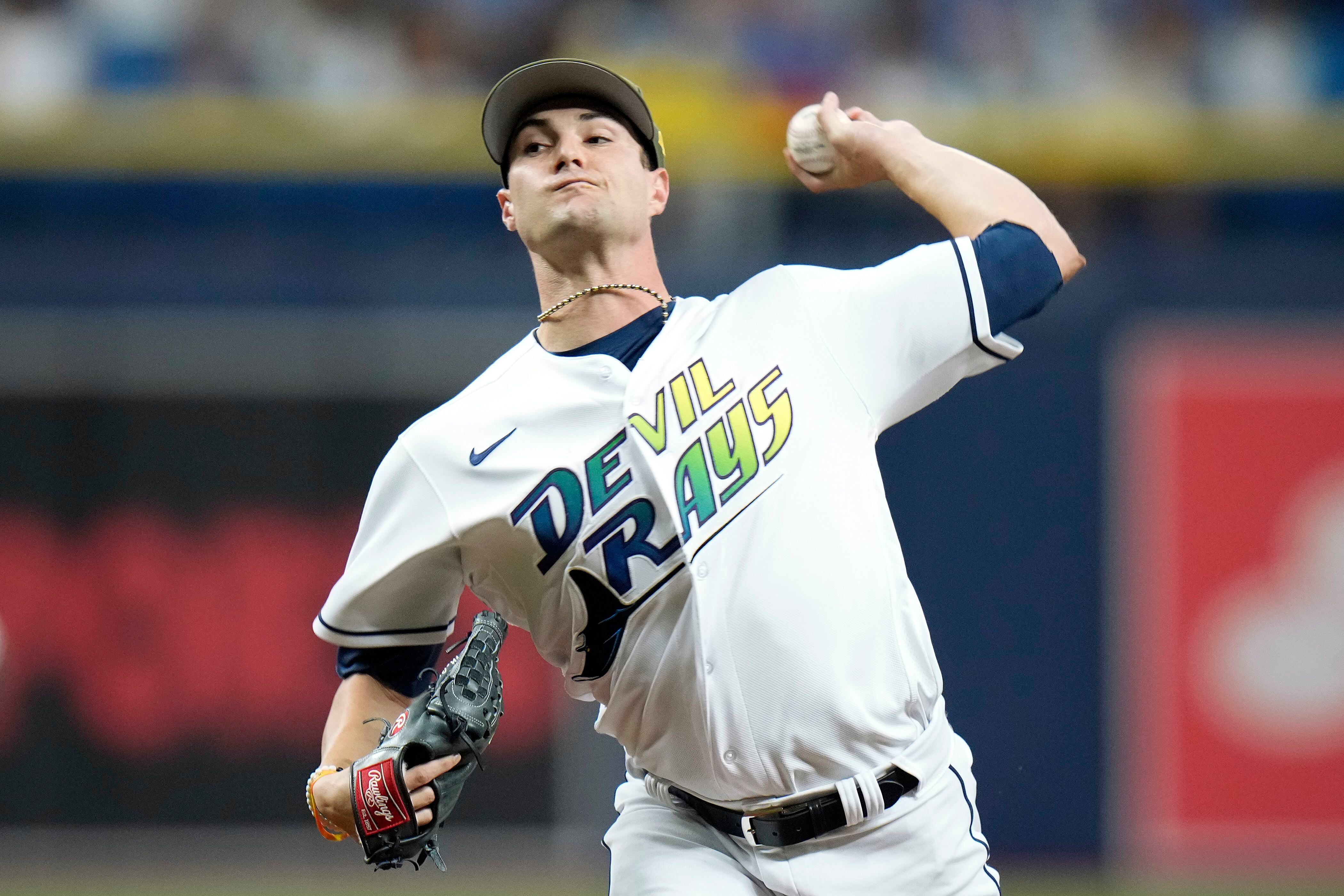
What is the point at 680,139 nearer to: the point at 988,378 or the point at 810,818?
the point at 988,378

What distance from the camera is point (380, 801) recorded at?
2.83m

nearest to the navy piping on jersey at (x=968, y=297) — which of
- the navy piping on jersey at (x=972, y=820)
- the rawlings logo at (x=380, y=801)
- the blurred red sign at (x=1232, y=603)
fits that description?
the navy piping on jersey at (x=972, y=820)

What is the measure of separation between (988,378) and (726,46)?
218 centimetres

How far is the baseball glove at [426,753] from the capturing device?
2.83 m

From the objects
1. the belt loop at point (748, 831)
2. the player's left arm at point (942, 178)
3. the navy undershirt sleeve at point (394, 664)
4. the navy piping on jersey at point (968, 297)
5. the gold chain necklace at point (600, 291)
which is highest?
the player's left arm at point (942, 178)

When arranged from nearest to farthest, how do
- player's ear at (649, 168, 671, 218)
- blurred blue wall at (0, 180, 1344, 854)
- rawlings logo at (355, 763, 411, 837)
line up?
rawlings logo at (355, 763, 411, 837), player's ear at (649, 168, 671, 218), blurred blue wall at (0, 180, 1344, 854)

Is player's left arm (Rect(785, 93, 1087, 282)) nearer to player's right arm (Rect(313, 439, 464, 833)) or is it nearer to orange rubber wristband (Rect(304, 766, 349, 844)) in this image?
player's right arm (Rect(313, 439, 464, 833))

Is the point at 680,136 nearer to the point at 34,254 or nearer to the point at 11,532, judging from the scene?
the point at 34,254

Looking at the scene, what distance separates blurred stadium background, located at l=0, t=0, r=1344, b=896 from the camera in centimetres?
734

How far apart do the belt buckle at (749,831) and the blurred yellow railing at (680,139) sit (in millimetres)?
5119

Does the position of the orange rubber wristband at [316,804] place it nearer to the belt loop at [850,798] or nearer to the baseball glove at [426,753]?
the baseball glove at [426,753]

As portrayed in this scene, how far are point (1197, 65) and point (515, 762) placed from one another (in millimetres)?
4848

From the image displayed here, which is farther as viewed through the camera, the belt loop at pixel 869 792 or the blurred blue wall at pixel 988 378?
the blurred blue wall at pixel 988 378

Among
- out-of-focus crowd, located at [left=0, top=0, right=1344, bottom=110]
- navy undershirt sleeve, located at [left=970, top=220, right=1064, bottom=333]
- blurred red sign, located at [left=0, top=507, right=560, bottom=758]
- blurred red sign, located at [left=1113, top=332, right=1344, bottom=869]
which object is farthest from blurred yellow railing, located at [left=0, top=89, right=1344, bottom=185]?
navy undershirt sleeve, located at [left=970, top=220, right=1064, bottom=333]
